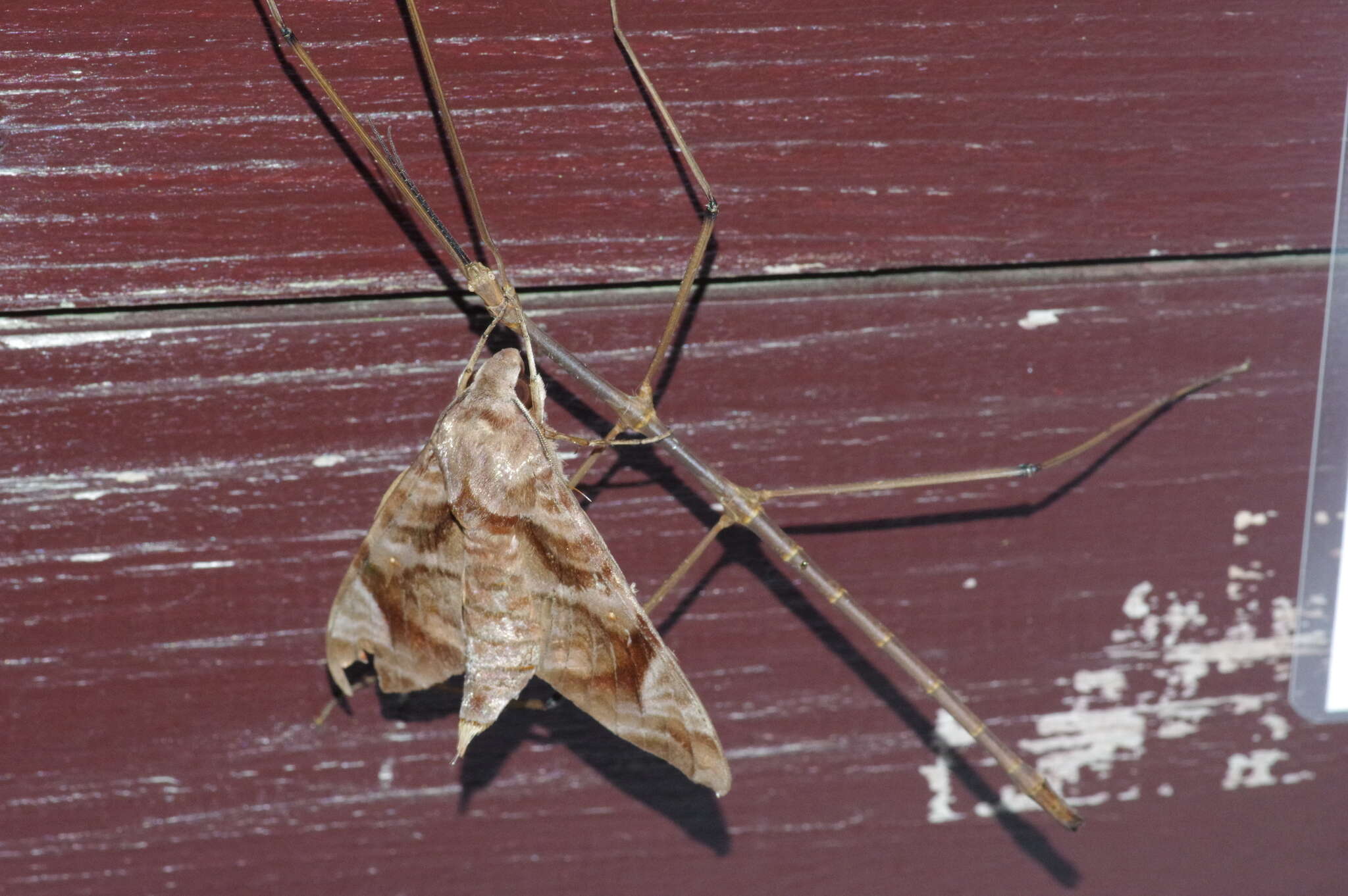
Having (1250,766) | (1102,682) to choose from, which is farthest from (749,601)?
(1250,766)

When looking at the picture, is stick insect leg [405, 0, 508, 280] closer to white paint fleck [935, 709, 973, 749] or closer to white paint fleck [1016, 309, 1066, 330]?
white paint fleck [1016, 309, 1066, 330]

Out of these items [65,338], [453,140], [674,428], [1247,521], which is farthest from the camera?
[1247,521]

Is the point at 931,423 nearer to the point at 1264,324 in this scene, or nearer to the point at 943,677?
the point at 943,677

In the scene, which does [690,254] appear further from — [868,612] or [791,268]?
[868,612]

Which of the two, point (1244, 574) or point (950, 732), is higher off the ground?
point (1244, 574)

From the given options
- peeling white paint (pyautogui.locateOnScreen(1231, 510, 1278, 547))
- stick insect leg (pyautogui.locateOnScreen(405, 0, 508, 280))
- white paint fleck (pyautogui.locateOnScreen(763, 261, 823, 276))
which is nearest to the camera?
stick insect leg (pyautogui.locateOnScreen(405, 0, 508, 280))

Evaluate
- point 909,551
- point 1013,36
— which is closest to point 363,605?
point 909,551

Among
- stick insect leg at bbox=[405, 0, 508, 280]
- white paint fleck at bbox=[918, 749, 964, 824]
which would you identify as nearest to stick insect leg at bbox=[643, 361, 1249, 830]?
white paint fleck at bbox=[918, 749, 964, 824]
